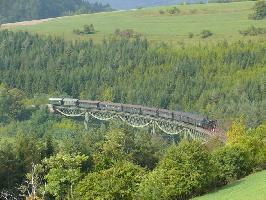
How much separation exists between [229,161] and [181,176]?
7.44 meters

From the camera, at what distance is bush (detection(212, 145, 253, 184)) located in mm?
60875

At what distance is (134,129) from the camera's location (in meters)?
133

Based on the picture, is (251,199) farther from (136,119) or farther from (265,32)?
(265,32)

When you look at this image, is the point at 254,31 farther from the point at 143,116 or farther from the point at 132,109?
the point at 143,116

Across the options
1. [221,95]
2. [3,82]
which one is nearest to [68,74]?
[3,82]

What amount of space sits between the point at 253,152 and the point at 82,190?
66.4 feet

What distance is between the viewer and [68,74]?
188 m

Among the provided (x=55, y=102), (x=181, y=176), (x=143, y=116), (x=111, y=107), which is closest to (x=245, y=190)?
(x=181, y=176)

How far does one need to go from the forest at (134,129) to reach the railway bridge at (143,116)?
2.79 meters

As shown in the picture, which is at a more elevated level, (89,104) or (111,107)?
(111,107)

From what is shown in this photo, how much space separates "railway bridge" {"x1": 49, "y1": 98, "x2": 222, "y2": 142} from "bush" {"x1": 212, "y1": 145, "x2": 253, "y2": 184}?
3954 centimetres

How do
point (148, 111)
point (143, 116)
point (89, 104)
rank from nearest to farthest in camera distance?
point (148, 111) → point (143, 116) → point (89, 104)

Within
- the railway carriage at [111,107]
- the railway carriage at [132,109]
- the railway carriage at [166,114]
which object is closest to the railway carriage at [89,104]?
the railway carriage at [111,107]

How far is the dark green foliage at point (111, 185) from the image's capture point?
5456 centimetres
